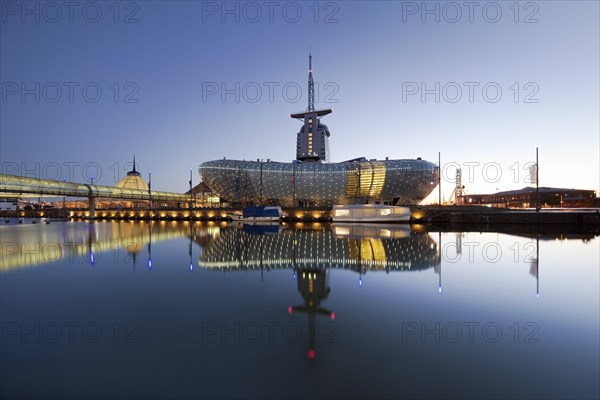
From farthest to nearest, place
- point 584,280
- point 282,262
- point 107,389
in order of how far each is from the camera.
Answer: point 282,262, point 584,280, point 107,389

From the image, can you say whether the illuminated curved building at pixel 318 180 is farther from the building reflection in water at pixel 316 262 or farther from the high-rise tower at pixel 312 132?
the building reflection in water at pixel 316 262

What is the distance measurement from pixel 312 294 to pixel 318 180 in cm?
11219

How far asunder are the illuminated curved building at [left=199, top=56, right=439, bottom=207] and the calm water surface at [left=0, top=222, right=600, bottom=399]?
348 feet

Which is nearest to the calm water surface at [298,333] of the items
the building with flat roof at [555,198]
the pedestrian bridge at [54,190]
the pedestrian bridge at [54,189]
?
the pedestrian bridge at [54,189]

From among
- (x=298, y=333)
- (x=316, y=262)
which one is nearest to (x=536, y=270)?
(x=316, y=262)

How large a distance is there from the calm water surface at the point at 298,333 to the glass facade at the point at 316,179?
106 metres

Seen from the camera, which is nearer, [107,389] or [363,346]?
[107,389]

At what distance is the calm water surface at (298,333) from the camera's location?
4922 millimetres

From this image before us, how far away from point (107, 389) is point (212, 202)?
14699cm

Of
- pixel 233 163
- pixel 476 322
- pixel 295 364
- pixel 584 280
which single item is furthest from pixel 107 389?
pixel 233 163

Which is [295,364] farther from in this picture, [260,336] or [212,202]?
[212,202]

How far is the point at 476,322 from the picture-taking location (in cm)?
798

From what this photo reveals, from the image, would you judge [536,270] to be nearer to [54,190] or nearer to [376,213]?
[376,213]

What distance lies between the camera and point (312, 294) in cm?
1038
